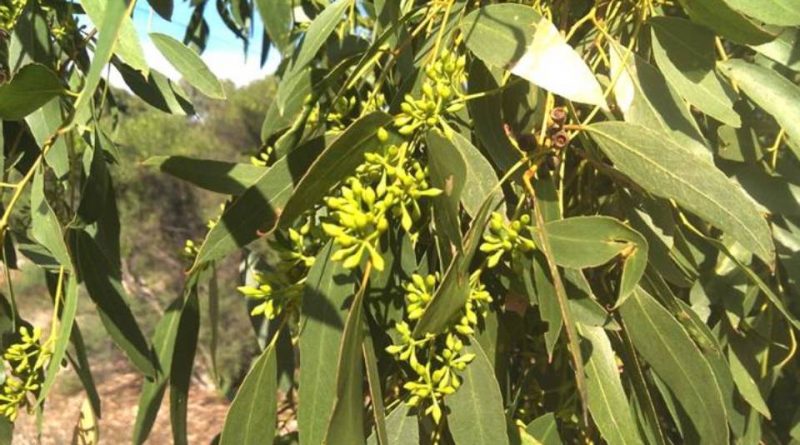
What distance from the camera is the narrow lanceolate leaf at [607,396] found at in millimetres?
663

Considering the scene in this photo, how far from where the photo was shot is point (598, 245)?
60 centimetres

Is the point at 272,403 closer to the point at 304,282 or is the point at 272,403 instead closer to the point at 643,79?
the point at 304,282

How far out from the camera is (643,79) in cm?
69

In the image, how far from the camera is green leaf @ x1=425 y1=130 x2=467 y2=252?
539 millimetres

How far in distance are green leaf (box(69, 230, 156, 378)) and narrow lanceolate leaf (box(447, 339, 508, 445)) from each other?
321 mm

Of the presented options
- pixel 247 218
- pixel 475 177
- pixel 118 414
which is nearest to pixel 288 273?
pixel 247 218

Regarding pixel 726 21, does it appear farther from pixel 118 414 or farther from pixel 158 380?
pixel 118 414

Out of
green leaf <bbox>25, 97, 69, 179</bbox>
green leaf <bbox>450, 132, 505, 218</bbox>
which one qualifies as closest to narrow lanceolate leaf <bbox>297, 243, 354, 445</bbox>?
green leaf <bbox>450, 132, 505, 218</bbox>

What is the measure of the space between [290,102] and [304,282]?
8.5 inches

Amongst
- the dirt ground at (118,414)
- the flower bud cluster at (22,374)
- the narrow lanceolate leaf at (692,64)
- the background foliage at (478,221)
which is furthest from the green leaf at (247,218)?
the dirt ground at (118,414)

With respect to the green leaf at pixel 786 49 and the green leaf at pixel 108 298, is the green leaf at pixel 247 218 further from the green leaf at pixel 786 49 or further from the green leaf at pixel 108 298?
the green leaf at pixel 786 49

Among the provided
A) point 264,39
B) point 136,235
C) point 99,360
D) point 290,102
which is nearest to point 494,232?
point 290,102

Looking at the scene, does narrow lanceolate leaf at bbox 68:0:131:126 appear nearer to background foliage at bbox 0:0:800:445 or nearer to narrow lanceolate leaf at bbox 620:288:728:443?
background foliage at bbox 0:0:800:445

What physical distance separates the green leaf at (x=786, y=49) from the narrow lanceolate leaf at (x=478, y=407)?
38cm
